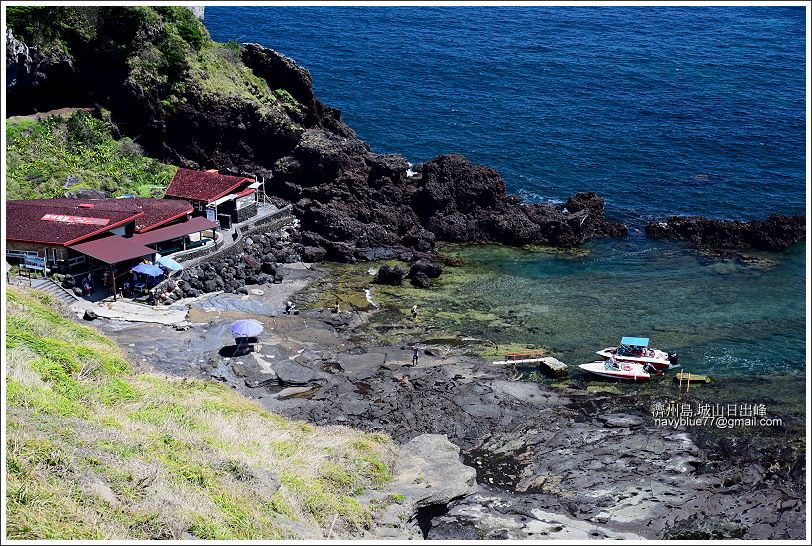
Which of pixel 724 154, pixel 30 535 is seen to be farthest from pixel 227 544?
pixel 724 154

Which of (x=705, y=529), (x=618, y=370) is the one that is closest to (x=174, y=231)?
(x=618, y=370)

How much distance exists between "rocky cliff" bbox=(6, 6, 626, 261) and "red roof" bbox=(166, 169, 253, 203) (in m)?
6.01

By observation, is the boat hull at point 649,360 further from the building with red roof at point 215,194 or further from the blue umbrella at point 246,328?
the building with red roof at point 215,194

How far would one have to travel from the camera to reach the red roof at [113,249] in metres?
45.4

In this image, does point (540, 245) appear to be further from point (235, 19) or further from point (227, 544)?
point (235, 19)

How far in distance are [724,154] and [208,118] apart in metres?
47.3

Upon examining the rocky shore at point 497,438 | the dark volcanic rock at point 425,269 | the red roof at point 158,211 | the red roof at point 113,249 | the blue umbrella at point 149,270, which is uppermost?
the red roof at point 158,211

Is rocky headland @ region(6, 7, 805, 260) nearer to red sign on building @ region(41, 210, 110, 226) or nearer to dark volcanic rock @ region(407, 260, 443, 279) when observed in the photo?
dark volcanic rock @ region(407, 260, 443, 279)

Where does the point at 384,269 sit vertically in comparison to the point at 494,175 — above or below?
below

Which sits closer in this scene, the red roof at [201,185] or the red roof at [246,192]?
the red roof at [201,185]

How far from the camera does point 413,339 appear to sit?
44.2 m

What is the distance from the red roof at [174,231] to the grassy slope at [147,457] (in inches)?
641

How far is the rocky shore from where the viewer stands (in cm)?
2811

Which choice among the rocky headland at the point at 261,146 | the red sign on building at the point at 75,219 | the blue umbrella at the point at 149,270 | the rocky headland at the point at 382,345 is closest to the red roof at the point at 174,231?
the red sign on building at the point at 75,219
